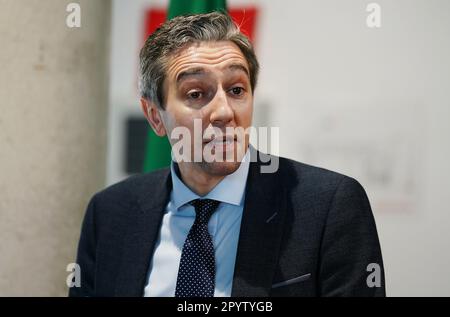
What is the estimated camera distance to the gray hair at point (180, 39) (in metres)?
1.38

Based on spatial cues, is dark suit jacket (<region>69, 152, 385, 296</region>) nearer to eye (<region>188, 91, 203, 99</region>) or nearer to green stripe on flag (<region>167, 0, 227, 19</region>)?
eye (<region>188, 91, 203, 99</region>)

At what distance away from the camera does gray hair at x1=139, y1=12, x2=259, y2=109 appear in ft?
4.52

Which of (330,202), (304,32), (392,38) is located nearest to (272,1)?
(304,32)

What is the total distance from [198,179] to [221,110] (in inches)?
9.5

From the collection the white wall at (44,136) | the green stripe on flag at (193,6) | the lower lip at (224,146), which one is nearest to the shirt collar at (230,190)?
the lower lip at (224,146)

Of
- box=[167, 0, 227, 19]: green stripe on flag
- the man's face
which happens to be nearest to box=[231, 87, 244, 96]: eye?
the man's face

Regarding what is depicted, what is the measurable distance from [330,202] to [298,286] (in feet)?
0.74

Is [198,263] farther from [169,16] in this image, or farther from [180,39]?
[169,16]

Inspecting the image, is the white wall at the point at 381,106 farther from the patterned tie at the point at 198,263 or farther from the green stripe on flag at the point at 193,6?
the patterned tie at the point at 198,263

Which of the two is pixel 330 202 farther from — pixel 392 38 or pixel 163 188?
pixel 392 38

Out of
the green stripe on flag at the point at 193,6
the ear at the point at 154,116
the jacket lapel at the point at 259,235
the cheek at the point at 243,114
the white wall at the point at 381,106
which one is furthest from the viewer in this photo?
the white wall at the point at 381,106

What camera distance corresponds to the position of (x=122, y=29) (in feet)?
14.0
